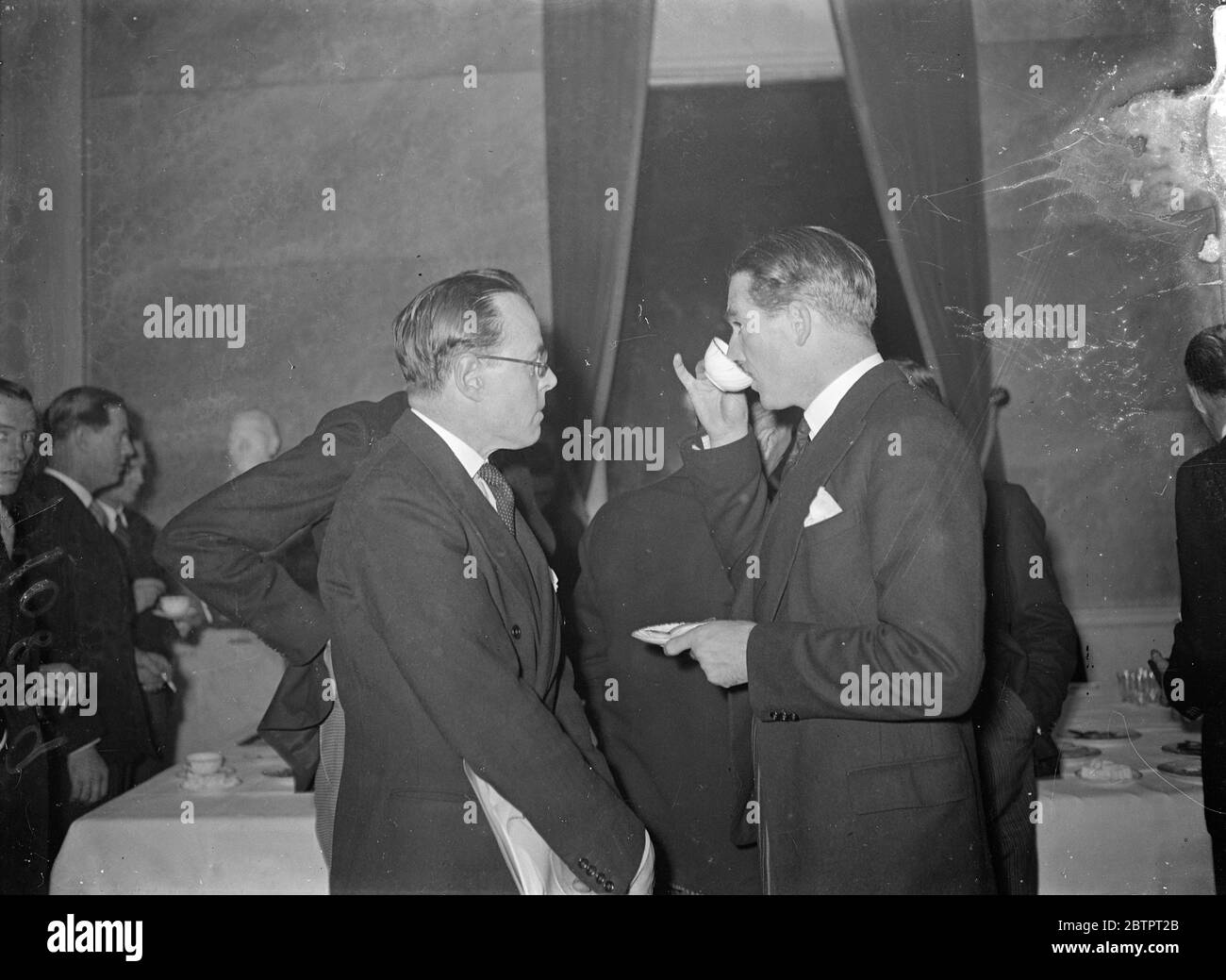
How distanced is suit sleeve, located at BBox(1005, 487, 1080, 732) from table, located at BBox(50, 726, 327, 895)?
1708 millimetres

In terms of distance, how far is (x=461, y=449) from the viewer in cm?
202

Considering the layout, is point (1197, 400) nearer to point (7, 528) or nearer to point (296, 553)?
point (296, 553)

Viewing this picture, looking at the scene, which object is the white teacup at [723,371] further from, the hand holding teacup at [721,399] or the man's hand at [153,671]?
the man's hand at [153,671]

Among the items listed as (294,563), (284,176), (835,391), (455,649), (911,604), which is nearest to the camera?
(911,604)

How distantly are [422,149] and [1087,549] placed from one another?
1.89m

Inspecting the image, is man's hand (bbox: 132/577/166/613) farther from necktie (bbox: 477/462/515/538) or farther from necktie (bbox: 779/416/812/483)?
necktie (bbox: 779/416/812/483)

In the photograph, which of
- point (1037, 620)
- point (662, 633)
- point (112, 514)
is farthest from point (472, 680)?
point (1037, 620)

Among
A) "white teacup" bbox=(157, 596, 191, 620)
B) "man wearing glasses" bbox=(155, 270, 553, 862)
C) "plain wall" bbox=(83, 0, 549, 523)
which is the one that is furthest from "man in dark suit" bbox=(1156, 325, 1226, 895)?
"white teacup" bbox=(157, 596, 191, 620)

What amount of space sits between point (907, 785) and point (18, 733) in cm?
203

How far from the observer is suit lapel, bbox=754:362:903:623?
185 centimetres

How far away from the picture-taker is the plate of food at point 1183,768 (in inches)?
95.5

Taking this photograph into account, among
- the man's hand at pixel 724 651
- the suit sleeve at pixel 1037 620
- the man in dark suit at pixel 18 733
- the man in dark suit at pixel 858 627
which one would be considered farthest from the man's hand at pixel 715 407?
the man in dark suit at pixel 18 733

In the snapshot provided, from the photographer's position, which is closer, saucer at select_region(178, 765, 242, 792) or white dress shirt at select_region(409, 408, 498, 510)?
white dress shirt at select_region(409, 408, 498, 510)
